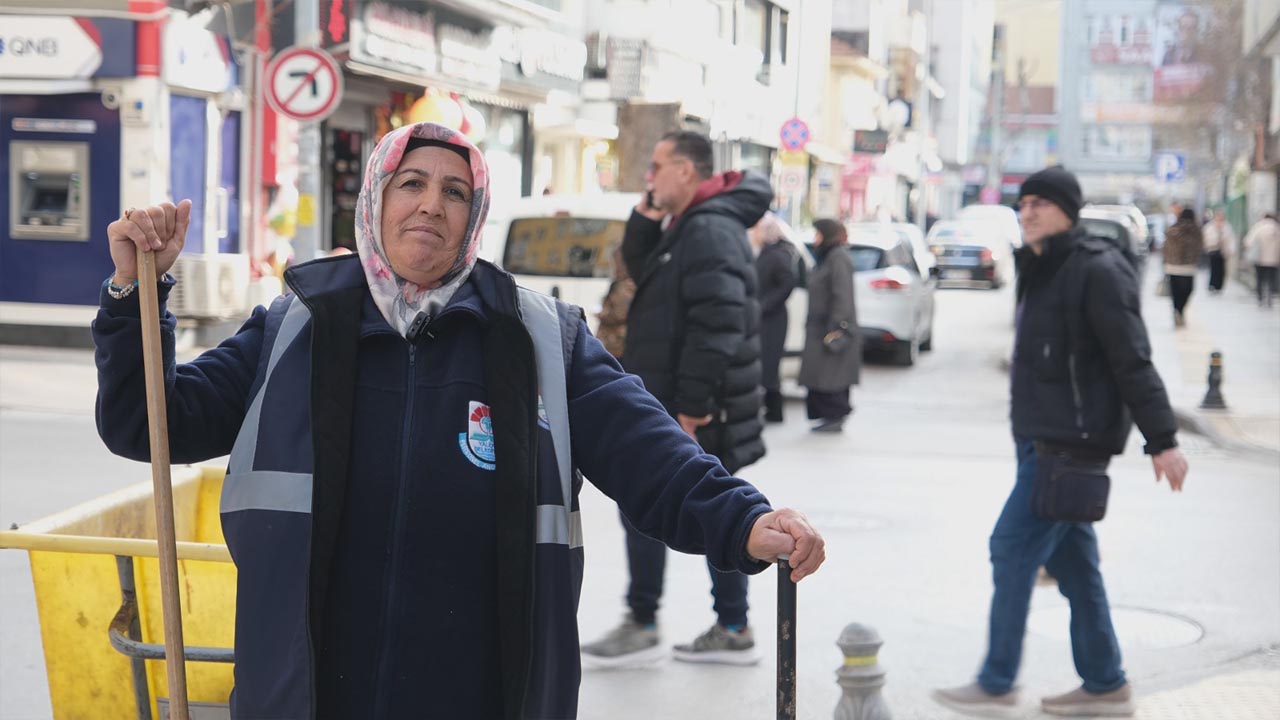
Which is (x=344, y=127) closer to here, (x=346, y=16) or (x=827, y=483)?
(x=346, y=16)

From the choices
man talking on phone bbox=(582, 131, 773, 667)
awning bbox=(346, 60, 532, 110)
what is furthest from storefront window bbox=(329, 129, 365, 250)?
man talking on phone bbox=(582, 131, 773, 667)

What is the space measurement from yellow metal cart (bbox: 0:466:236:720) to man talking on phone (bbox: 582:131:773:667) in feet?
9.07

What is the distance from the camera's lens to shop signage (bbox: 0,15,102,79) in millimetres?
17453

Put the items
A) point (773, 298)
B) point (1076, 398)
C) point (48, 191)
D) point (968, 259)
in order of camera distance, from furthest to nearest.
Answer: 1. point (968, 259)
2. point (48, 191)
3. point (773, 298)
4. point (1076, 398)

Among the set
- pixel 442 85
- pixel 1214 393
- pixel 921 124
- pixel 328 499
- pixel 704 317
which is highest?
pixel 921 124

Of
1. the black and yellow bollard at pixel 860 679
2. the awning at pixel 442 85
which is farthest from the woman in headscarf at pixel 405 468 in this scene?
the awning at pixel 442 85

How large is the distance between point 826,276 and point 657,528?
10.5m

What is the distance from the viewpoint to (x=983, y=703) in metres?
5.96

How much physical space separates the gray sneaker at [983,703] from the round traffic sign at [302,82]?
10.1 m

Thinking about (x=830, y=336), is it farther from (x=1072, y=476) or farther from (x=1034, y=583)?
(x=1072, y=476)

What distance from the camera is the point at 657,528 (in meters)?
3.09

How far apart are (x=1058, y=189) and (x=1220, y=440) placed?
324 inches

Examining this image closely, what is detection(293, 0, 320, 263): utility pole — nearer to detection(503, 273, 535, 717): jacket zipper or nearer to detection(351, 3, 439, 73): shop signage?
detection(351, 3, 439, 73): shop signage

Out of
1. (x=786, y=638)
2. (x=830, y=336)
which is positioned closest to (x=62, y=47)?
(x=830, y=336)
